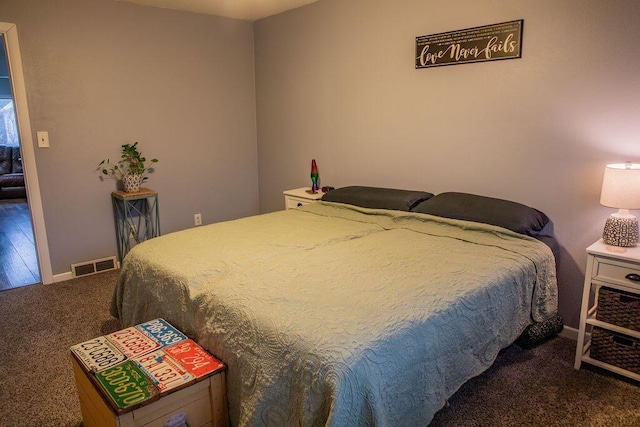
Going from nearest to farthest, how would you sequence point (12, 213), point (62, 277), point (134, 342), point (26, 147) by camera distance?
point (134, 342), point (26, 147), point (62, 277), point (12, 213)

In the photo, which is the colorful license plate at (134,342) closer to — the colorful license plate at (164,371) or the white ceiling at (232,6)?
the colorful license plate at (164,371)

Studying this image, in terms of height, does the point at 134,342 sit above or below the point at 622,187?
below

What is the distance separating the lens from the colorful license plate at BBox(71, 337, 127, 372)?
1498 millimetres

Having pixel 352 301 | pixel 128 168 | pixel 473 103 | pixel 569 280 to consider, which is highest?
pixel 473 103

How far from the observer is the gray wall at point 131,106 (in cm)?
318

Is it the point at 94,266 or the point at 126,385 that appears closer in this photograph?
the point at 126,385

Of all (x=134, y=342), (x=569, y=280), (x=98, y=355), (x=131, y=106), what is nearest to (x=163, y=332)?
(x=134, y=342)

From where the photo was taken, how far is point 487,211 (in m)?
2.41

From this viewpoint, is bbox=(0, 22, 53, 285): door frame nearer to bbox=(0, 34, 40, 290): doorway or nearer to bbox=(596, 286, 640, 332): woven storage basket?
bbox=(0, 34, 40, 290): doorway

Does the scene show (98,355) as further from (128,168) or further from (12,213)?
(12,213)

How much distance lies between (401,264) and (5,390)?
2015mm

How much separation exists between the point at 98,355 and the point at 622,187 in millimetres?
2389

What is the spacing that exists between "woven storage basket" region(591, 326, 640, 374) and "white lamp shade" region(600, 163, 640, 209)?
64cm

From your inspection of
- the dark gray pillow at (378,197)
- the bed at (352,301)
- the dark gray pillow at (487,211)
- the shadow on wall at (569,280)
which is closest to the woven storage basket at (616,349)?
the bed at (352,301)
